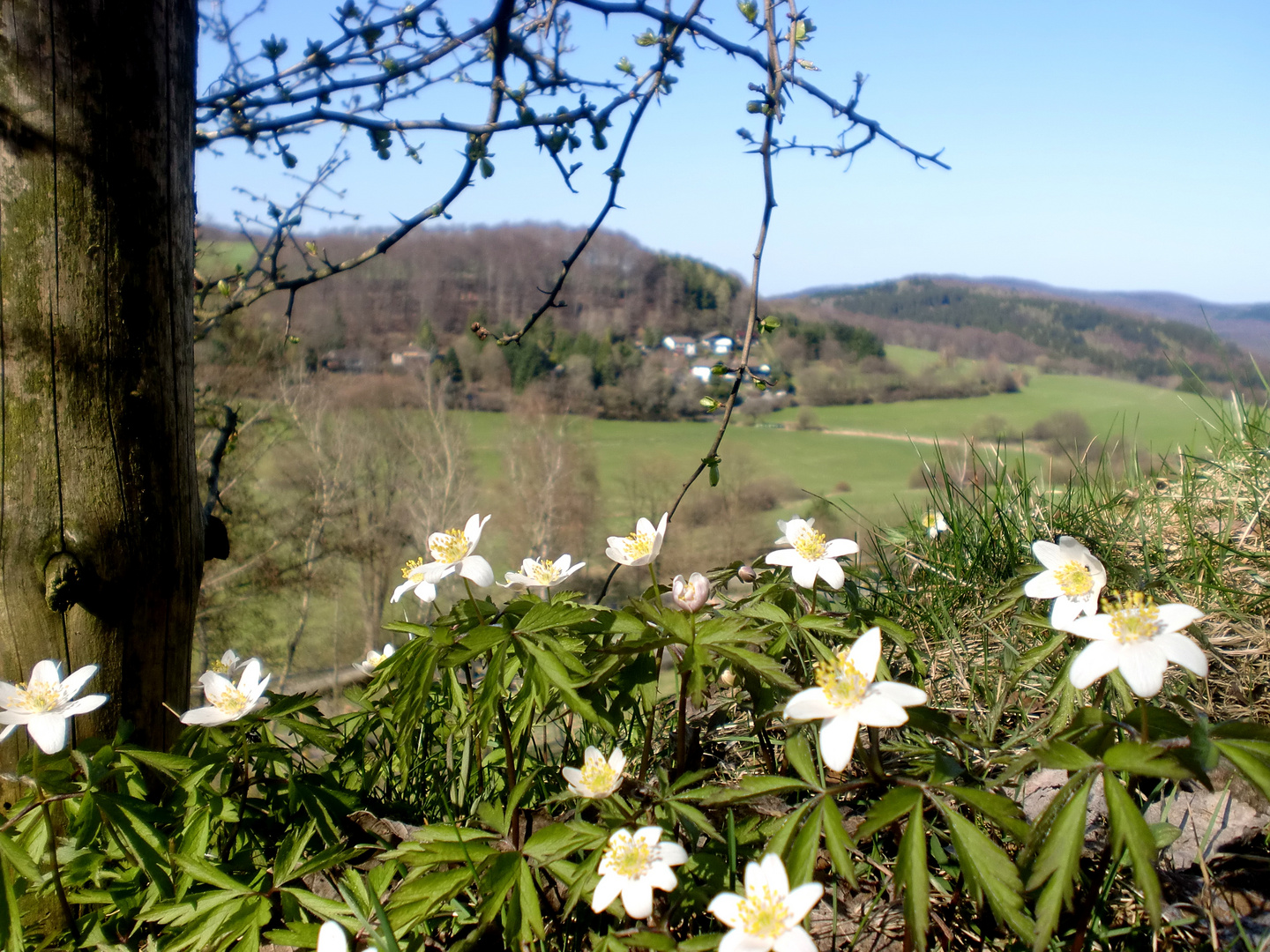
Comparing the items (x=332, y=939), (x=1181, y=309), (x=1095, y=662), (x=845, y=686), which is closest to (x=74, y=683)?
(x=332, y=939)

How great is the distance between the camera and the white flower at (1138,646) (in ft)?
2.54

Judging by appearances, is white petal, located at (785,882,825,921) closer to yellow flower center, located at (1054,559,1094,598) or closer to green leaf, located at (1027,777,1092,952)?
green leaf, located at (1027,777,1092,952)

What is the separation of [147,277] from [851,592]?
1461 mm

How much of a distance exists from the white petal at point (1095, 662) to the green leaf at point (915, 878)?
211mm

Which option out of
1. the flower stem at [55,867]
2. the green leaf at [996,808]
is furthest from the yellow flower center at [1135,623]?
the flower stem at [55,867]

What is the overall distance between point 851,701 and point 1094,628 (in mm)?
282

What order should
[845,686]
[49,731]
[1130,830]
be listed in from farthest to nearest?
[49,731] < [845,686] < [1130,830]

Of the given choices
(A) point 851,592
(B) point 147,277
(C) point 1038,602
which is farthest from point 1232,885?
(B) point 147,277

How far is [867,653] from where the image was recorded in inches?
34.3

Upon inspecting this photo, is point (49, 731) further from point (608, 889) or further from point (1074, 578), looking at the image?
point (1074, 578)

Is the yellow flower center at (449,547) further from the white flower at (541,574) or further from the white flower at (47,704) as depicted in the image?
the white flower at (47,704)

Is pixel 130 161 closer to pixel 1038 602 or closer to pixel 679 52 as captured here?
pixel 679 52

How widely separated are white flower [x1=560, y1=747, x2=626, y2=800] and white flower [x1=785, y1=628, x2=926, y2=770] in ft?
1.02

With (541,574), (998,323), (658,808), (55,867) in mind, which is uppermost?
(998,323)
